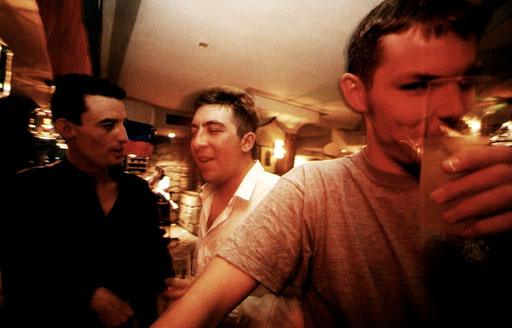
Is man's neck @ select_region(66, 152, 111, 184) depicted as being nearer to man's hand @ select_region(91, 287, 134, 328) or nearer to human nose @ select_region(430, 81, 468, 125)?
man's hand @ select_region(91, 287, 134, 328)

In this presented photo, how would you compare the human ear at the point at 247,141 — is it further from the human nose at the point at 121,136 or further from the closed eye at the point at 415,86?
the closed eye at the point at 415,86

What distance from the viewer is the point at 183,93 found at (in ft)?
21.5

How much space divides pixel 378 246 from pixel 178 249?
6.69 m

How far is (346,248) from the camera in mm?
751

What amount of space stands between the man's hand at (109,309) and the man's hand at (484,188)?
1.84 meters

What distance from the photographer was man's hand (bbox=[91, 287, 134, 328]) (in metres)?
1.36

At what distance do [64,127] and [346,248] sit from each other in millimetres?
2448

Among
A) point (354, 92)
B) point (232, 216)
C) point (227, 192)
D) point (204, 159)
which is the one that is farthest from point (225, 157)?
point (354, 92)

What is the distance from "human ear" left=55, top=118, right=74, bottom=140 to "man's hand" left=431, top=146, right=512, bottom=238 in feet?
8.38

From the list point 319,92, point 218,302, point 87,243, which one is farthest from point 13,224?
point 319,92

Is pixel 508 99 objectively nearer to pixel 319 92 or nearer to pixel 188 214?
pixel 319 92

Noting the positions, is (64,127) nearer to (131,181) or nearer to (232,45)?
(131,181)

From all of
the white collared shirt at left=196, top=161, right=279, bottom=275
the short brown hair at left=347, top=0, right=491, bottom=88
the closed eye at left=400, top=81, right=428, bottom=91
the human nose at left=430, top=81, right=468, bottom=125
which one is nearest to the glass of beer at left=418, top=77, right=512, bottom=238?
the human nose at left=430, top=81, right=468, bottom=125

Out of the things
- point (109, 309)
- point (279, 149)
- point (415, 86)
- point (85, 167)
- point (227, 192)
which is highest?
point (279, 149)
